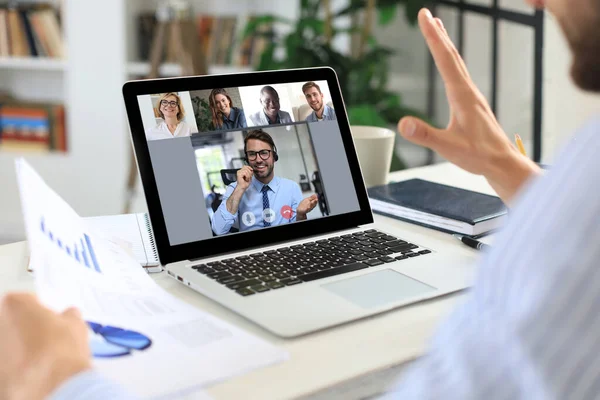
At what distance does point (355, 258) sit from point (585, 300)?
1.83ft

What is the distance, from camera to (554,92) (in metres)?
3.01

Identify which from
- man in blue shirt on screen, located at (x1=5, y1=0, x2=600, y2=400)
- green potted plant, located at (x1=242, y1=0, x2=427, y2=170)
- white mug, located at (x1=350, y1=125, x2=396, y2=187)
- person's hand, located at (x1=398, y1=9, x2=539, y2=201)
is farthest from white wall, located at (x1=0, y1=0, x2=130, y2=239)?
man in blue shirt on screen, located at (x1=5, y1=0, x2=600, y2=400)

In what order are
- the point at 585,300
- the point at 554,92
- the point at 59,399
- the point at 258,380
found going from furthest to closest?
1. the point at 554,92
2. the point at 258,380
3. the point at 59,399
4. the point at 585,300

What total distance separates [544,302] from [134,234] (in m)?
0.76

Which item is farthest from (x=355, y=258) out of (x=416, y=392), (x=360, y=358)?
(x=416, y=392)

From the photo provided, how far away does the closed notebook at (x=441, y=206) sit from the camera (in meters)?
1.15

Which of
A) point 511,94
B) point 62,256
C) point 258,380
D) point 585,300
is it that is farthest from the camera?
point 511,94

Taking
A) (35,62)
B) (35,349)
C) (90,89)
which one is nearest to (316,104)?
(35,349)

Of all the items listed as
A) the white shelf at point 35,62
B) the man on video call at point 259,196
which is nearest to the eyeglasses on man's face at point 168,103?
the man on video call at point 259,196

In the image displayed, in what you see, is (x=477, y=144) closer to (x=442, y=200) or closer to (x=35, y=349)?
(x=442, y=200)

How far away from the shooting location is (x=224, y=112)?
3.43 feet

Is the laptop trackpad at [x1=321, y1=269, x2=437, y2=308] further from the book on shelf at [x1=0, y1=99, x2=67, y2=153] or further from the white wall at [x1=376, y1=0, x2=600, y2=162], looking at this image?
the book on shelf at [x1=0, y1=99, x2=67, y2=153]

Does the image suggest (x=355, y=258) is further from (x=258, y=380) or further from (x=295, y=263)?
(x=258, y=380)

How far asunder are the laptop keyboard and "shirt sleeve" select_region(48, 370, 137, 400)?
299mm
